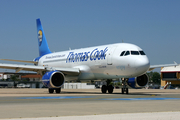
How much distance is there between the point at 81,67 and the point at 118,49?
533cm

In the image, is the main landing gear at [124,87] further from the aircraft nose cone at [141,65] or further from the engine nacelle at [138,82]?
the engine nacelle at [138,82]

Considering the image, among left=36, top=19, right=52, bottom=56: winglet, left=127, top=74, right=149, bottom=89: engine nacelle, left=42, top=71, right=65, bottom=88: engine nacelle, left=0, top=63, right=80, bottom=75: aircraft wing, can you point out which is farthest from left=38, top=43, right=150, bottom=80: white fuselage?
left=36, top=19, right=52, bottom=56: winglet

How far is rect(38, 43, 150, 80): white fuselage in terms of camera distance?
23100mm

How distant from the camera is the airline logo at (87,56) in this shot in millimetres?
26148

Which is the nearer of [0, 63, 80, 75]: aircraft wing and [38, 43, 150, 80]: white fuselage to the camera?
[38, 43, 150, 80]: white fuselage

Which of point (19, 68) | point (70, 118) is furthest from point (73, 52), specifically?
point (70, 118)

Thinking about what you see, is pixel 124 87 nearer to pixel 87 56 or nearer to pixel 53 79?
pixel 87 56

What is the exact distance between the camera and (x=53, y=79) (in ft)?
90.6

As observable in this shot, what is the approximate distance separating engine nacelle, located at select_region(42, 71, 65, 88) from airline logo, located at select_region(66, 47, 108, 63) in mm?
2922

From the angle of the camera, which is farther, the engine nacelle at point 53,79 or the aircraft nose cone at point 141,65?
the engine nacelle at point 53,79

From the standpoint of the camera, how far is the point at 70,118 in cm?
846

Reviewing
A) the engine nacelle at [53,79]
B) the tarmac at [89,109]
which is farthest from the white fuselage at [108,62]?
the tarmac at [89,109]

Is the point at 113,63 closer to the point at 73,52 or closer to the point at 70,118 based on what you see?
the point at 73,52

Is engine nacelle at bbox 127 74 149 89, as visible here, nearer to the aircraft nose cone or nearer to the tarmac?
the aircraft nose cone
